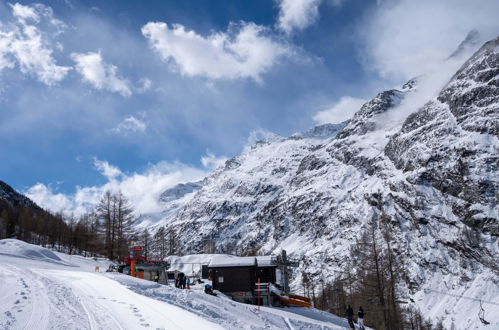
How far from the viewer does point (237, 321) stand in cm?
1503

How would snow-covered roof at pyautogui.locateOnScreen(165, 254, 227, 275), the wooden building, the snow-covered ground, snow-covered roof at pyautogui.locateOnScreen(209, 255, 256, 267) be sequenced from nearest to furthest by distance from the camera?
the snow-covered ground → the wooden building → snow-covered roof at pyautogui.locateOnScreen(209, 255, 256, 267) → snow-covered roof at pyautogui.locateOnScreen(165, 254, 227, 275)

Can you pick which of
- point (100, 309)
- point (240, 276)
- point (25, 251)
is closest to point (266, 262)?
point (240, 276)

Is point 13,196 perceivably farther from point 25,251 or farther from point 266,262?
point 266,262

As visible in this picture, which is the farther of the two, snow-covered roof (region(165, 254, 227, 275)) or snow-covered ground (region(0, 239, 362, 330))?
snow-covered roof (region(165, 254, 227, 275))

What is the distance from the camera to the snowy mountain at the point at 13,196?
160750 mm

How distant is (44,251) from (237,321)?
3804 centimetres

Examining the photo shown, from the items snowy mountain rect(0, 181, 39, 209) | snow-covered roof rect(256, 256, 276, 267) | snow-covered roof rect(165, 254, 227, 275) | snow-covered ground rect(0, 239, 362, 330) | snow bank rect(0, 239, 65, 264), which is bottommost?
snow-covered roof rect(165, 254, 227, 275)

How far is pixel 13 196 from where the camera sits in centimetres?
16800

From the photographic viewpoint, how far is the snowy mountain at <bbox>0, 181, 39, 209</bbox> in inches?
6329

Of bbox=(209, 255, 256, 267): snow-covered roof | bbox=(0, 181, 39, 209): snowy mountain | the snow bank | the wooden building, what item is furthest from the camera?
bbox=(0, 181, 39, 209): snowy mountain

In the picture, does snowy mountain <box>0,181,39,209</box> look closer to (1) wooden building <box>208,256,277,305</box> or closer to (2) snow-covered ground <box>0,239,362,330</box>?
(1) wooden building <box>208,256,277,305</box>

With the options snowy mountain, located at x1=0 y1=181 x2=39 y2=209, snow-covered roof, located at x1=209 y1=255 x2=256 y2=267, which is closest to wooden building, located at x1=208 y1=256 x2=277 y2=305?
snow-covered roof, located at x1=209 y1=255 x2=256 y2=267

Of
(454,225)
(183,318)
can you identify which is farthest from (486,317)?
(183,318)

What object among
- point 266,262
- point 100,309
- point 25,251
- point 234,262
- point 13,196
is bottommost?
point 266,262
